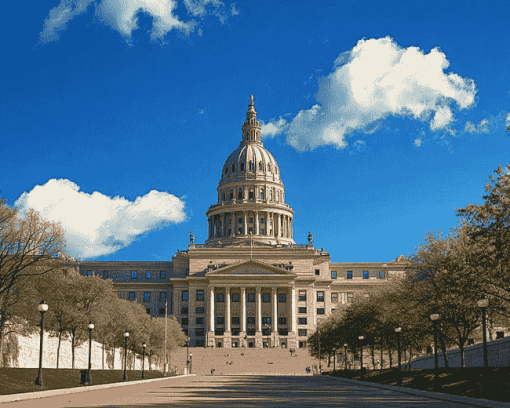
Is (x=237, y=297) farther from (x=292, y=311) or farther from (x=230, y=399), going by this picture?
(x=230, y=399)

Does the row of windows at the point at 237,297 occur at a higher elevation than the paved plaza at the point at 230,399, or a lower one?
higher

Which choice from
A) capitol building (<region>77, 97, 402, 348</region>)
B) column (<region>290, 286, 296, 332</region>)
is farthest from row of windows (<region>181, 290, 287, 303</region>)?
column (<region>290, 286, 296, 332</region>)

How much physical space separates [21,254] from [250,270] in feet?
283

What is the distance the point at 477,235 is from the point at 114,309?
47995 millimetres

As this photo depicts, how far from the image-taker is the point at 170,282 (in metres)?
147

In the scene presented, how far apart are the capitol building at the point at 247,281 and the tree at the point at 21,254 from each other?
269 ft

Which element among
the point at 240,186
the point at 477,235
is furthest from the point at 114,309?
the point at 240,186

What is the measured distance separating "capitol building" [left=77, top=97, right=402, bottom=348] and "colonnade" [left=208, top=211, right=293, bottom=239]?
0.26m

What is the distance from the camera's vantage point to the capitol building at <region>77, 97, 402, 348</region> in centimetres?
13250

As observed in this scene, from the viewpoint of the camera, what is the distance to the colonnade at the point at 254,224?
530 ft

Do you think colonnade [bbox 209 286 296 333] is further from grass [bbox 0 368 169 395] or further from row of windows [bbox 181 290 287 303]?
grass [bbox 0 368 169 395]

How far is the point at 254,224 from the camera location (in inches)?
6368

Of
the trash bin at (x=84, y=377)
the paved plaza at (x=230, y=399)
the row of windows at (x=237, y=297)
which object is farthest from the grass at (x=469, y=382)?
the row of windows at (x=237, y=297)

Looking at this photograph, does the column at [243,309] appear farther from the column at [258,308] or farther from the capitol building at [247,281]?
the column at [258,308]
